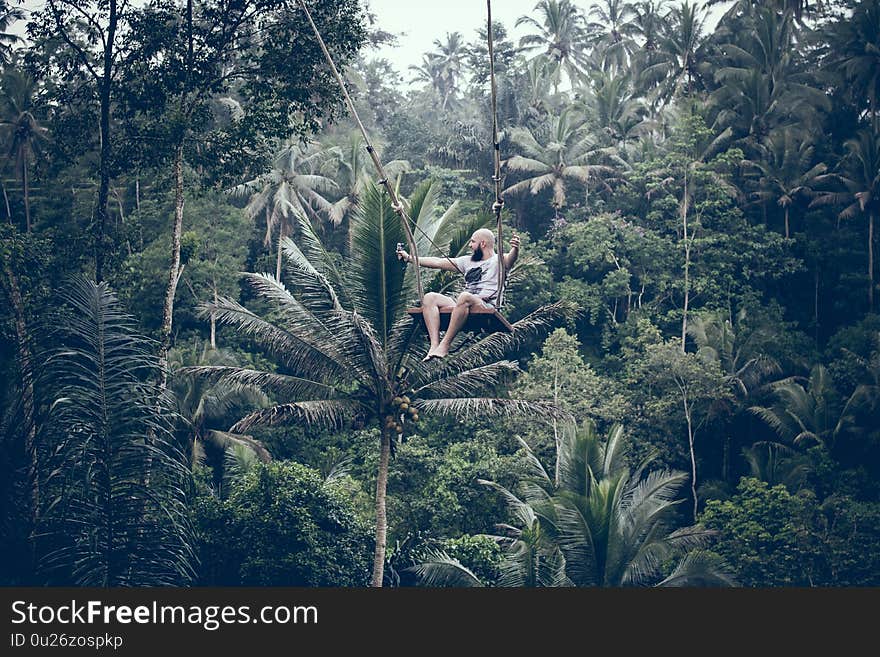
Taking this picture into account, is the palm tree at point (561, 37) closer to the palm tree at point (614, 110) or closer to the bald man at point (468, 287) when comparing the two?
the palm tree at point (614, 110)

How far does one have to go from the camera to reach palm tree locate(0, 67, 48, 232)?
2469 cm

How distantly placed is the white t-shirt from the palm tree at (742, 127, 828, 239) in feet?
63.9

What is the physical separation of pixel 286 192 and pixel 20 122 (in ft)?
21.1

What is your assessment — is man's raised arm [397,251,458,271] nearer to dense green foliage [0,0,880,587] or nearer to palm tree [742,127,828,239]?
dense green foliage [0,0,880,587]

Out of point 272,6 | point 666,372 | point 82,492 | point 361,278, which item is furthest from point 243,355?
point 82,492

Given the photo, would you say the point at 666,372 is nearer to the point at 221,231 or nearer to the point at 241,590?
the point at 221,231

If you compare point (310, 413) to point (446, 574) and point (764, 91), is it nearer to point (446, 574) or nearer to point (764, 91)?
point (446, 574)

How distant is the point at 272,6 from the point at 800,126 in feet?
58.9

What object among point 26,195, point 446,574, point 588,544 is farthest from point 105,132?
point 26,195

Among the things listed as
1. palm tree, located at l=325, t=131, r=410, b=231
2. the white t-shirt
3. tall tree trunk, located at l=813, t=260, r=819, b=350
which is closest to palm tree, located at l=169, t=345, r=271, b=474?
palm tree, located at l=325, t=131, r=410, b=231

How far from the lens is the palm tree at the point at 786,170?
87.7 feet

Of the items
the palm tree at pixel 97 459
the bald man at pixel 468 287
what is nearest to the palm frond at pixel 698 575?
the bald man at pixel 468 287

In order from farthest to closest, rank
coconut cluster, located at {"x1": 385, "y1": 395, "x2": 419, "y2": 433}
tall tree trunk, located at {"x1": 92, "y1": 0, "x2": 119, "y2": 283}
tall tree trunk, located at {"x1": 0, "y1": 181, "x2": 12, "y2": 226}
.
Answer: tall tree trunk, located at {"x1": 0, "y1": 181, "x2": 12, "y2": 226}
tall tree trunk, located at {"x1": 92, "y1": 0, "x2": 119, "y2": 283}
coconut cluster, located at {"x1": 385, "y1": 395, "x2": 419, "y2": 433}

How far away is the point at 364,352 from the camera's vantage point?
12.4 m
